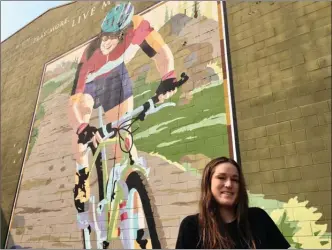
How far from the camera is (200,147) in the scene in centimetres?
473

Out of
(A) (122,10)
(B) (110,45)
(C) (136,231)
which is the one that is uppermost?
(A) (122,10)

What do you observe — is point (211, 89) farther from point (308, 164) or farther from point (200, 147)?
point (308, 164)

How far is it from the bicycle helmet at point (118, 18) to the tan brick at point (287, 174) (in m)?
4.46

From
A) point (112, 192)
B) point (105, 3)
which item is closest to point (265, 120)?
point (112, 192)

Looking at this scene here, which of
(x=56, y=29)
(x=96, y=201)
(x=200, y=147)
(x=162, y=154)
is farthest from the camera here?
(x=56, y=29)

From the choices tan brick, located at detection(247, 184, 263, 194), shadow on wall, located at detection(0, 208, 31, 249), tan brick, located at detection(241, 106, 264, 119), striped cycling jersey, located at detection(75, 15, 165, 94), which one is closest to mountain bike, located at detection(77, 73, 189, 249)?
striped cycling jersey, located at detection(75, 15, 165, 94)

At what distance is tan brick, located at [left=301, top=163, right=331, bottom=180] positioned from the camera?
3.64m

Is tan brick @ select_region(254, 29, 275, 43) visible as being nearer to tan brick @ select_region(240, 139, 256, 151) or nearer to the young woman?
tan brick @ select_region(240, 139, 256, 151)

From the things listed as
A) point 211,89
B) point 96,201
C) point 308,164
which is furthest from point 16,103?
point 308,164

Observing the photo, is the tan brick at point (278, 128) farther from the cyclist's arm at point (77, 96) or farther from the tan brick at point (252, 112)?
the cyclist's arm at point (77, 96)

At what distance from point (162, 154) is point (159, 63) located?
5.72 feet

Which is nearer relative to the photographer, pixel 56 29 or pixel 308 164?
pixel 308 164

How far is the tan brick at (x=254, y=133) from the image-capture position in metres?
4.24

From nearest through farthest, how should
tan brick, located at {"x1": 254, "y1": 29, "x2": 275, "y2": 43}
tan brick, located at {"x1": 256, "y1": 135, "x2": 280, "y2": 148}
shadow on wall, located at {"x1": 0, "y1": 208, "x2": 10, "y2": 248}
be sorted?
tan brick, located at {"x1": 256, "y1": 135, "x2": 280, "y2": 148}, tan brick, located at {"x1": 254, "y1": 29, "x2": 275, "y2": 43}, shadow on wall, located at {"x1": 0, "y1": 208, "x2": 10, "y2": 248}
